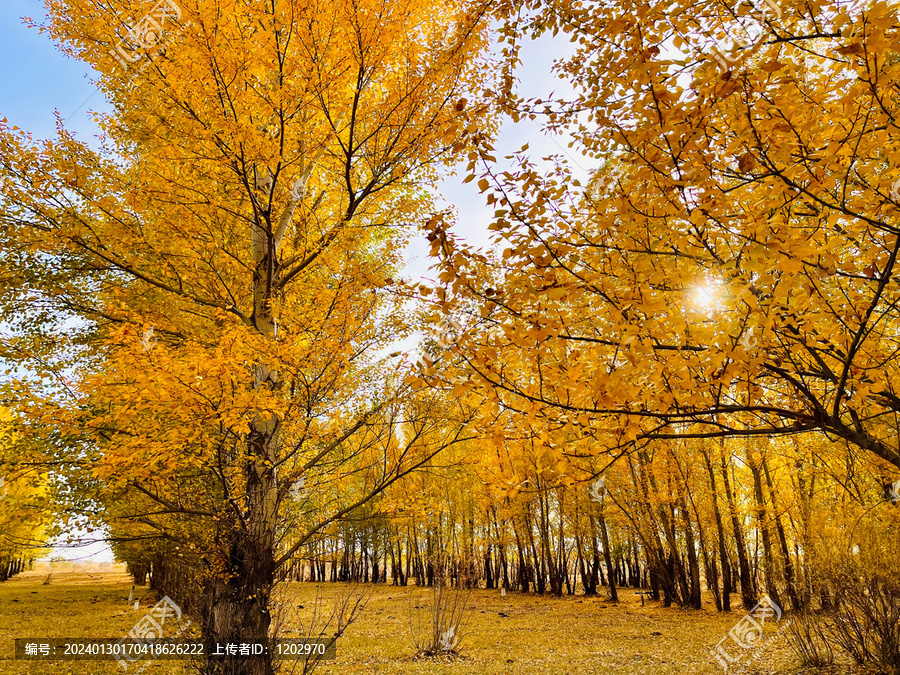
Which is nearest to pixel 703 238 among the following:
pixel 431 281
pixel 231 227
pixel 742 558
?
pixel 431 281

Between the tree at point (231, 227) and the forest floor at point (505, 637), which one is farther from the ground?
the tree at point (231, 227)

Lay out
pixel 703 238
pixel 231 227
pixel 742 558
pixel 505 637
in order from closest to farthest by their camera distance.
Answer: pixel 703 238
pixel 231 227
pixel 505 637
pixel 742 558

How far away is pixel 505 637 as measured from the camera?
13.0m

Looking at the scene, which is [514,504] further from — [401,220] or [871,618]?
[401,220]

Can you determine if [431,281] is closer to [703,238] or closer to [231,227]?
[703,238]

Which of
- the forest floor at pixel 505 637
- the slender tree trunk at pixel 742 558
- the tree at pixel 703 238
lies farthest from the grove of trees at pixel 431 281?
the slender tree trunk at pixel 742 558

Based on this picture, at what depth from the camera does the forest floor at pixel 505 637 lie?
8.77m

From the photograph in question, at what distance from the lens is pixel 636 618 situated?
15.8 meters

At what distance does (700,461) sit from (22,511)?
1763cm

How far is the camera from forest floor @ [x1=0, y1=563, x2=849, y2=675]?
8773 mm

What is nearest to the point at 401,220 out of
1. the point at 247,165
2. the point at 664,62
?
the point at 247,165

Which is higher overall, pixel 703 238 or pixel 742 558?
pixel 703 238

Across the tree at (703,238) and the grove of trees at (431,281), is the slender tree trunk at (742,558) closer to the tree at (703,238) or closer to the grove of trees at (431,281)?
the grove of trees at (431,281)

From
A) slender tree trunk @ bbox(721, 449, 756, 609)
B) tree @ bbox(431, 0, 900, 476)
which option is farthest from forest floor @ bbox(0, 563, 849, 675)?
tree @ bbox(431, 0, 900, 476)
